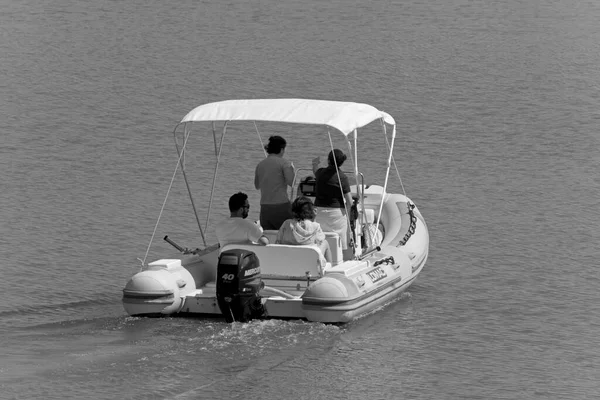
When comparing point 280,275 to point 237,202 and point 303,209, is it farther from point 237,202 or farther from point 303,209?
point 237,202

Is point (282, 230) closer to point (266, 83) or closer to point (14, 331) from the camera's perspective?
point (14, 331)

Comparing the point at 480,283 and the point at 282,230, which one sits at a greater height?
the point at 282,230

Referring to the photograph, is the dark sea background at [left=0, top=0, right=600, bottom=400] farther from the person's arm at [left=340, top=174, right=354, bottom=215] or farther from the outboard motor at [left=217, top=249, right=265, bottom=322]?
the person's arm at [left=340, top=174, right=354, bottom=215]

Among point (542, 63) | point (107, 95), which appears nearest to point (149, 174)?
point (107, 95)

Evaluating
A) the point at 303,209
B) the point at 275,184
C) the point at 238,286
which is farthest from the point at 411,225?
the point at 238,286

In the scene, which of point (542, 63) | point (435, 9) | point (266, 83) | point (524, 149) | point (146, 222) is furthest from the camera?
point (435, 9)

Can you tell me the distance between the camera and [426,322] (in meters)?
12.6

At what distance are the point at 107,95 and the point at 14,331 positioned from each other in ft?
42.8

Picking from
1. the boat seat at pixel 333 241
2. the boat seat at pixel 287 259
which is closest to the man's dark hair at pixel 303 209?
the boat seat at pixel 287 259

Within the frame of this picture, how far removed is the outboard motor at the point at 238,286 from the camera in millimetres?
11227

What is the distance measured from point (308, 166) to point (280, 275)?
23.1ft

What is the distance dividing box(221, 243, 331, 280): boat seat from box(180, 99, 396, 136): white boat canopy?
47.7 inches

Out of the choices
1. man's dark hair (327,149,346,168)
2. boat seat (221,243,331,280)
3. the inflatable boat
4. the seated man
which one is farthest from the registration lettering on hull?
man's dark hair (327,149,346,168)

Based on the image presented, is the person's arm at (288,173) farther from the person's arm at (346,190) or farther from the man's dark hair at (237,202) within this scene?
the man's dark hair at (237,202)
